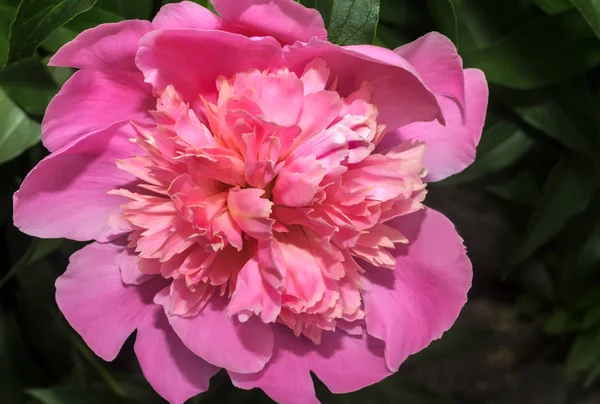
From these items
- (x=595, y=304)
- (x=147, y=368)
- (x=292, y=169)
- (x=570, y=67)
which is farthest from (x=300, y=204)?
(x=595, y=304)

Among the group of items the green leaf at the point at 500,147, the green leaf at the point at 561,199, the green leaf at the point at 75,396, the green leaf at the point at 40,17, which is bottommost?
the green leaf at the point at 75,396

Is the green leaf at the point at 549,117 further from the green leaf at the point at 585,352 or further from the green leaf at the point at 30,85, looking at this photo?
the green leaf at the point at 30,85

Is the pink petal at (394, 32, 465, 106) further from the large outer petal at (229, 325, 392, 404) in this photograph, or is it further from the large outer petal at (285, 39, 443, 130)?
the large outer petal at (229, 325, 392, 404)

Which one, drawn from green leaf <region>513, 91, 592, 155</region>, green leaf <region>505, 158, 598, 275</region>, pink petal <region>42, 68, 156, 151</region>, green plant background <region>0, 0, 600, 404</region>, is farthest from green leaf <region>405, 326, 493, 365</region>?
pink petal <region>42, 68, 156, 151</region>

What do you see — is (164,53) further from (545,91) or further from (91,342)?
(545,91)

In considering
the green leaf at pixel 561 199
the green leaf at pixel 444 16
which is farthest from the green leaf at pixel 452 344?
the green leaf at pixel 444 16

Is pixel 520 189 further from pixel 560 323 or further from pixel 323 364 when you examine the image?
pixel 323 364

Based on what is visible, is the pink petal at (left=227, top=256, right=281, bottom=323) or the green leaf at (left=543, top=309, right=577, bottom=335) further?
the green leaf at (left=543, top=309, right=577, bottom=335)
